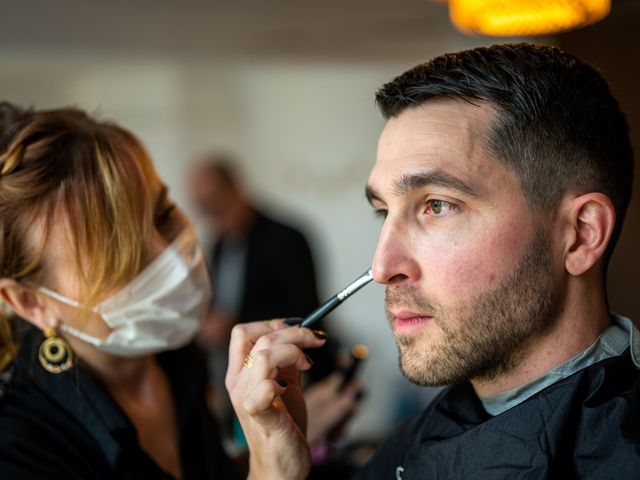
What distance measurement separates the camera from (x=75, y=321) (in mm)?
1464

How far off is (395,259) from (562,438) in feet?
1.14

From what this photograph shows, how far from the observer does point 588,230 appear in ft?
3.73

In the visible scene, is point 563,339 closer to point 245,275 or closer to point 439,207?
point 439,207

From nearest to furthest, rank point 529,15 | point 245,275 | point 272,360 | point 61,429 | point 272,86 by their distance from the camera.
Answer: point 272,360 → point 61,429 → point 529,15 → point 245,275 → point 272,86

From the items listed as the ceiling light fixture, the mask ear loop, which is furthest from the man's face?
the mask ear loop

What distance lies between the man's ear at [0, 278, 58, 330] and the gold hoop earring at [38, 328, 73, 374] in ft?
0.07

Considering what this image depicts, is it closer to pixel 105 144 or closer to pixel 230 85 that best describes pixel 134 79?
pixel 230 85

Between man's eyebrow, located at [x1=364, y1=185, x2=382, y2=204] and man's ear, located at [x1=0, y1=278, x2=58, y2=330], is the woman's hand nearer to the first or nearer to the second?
man's eyebrow, located at [x1=364, y1=185, x2=382, y2=204]

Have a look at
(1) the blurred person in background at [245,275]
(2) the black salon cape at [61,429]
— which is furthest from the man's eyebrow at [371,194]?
(1) the blurred person in background at [245,275]

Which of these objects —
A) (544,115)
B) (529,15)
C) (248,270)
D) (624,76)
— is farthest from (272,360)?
(248,270)

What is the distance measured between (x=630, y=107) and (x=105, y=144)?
112cm

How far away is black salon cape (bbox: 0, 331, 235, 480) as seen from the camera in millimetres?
1305

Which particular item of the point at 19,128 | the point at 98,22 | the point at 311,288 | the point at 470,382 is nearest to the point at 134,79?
the point at 98,22

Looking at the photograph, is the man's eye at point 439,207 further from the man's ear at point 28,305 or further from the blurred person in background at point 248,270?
the blurred person in background at point 248,270
